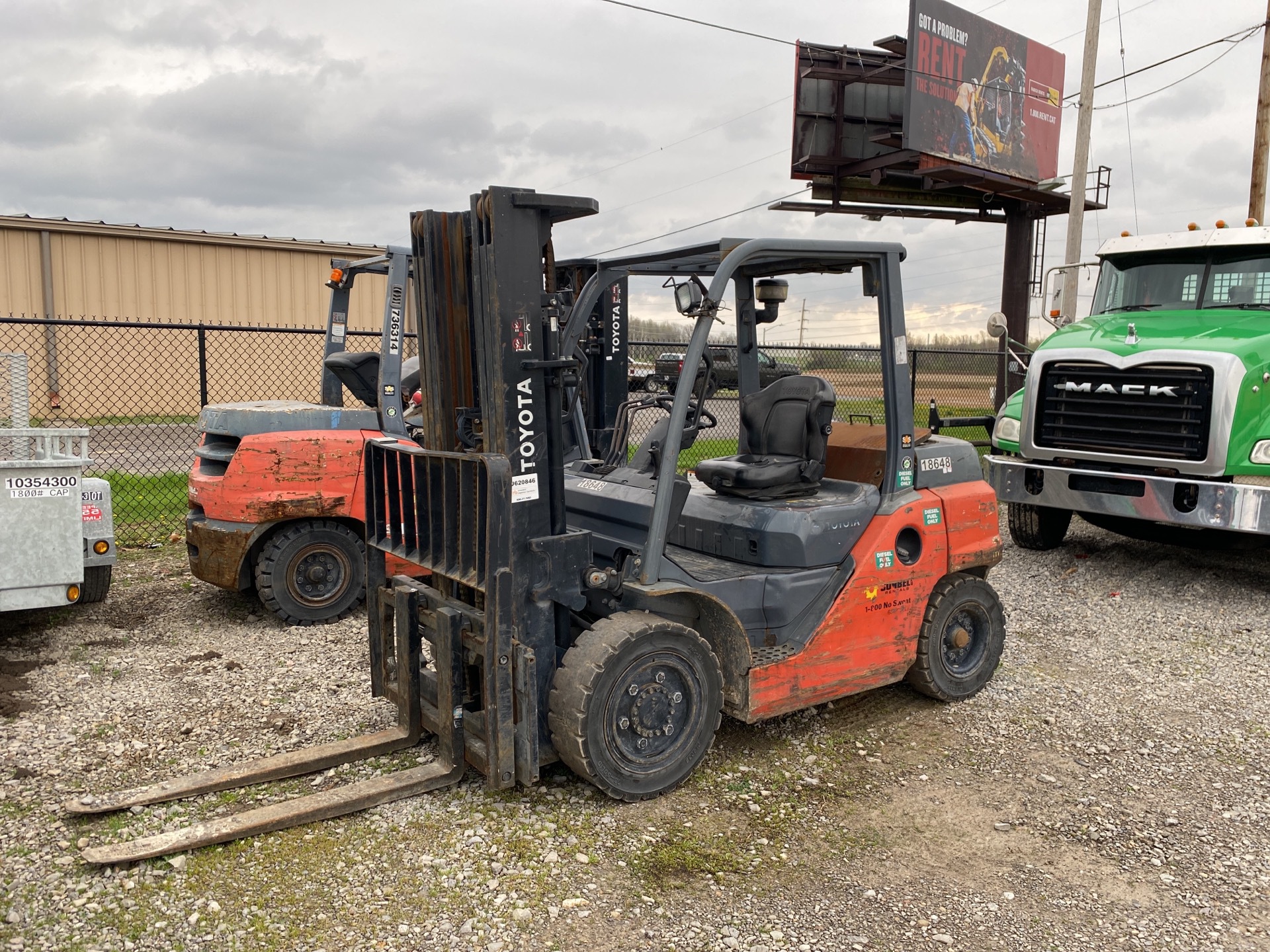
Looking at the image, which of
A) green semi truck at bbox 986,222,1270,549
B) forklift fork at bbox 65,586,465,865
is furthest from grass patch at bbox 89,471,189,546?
green semi truck at bbox 986,222,1270,549

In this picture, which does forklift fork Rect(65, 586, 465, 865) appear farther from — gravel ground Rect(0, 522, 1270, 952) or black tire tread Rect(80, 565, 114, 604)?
black tire tread Rect(80, 565, 114, 604)

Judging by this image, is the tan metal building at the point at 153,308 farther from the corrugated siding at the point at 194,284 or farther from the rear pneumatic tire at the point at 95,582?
the rear pneumatic tire at the point at 95,582

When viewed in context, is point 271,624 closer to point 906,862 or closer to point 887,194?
point 906,862

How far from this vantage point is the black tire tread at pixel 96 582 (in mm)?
6426

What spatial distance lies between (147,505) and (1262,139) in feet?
56.5

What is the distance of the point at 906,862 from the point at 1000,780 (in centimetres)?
100

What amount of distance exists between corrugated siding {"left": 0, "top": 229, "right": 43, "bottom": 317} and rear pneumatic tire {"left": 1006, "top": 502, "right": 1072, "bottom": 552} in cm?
1655

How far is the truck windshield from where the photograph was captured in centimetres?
820

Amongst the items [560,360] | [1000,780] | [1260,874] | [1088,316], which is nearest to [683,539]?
[560,360]

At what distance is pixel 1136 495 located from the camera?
7660mm

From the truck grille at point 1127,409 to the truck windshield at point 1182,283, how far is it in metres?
1.40

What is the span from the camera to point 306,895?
340 cm

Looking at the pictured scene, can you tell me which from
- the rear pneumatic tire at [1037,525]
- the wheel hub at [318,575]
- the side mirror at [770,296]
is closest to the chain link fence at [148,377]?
the wheel hub at [318,575]

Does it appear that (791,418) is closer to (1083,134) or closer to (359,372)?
(359,372)
